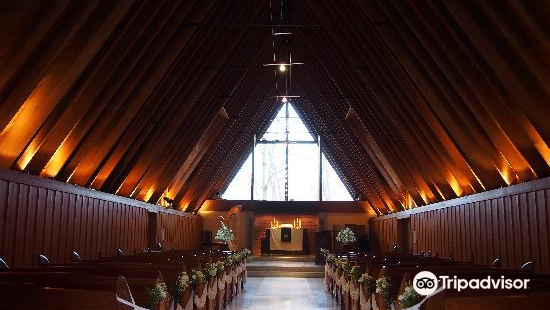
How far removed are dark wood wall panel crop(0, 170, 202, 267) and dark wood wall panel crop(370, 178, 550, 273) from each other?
28.0 ft

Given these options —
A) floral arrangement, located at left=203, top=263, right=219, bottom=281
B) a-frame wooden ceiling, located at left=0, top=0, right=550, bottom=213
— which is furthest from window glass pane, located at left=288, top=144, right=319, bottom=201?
floral arrangement, located at left=203, top=263, right=219, bottom=281

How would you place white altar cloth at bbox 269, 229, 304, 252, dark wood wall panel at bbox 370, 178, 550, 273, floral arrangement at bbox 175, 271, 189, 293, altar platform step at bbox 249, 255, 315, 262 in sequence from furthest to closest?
1. white altar cloth at bbox 269, 229, 304, 252
2. altar platform step at bbox 249, 255, 315, 262
3. dark wood wall panel at bbox 370, 178, 550, 273
4. floral arrangement at bbox 175, 271, 189, 293

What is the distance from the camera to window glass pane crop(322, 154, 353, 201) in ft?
90.5

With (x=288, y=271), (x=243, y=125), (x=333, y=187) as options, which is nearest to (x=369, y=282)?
(x=288, y=271)

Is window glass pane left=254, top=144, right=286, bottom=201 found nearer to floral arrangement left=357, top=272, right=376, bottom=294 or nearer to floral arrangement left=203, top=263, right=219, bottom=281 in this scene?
floral arrangement left=203, top=263, right=219, bottom=281

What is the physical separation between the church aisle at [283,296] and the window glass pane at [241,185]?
10.7m

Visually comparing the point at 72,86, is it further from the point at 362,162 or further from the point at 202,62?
the point at 362,162

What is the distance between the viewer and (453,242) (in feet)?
45.3

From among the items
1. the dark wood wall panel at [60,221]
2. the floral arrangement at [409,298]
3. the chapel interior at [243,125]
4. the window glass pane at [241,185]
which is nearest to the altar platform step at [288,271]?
the chapel interior at [243,125]

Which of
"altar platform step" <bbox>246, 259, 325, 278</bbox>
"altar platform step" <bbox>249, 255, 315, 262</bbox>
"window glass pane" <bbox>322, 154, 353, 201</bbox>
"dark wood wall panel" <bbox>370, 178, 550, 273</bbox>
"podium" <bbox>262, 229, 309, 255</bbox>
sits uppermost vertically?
"window glass pane" <bbox>322, 154, 353, 201</bbox>

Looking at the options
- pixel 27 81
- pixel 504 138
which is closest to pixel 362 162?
pixel 504 138

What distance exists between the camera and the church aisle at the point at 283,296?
10.8m

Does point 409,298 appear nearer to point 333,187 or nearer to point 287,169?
point 333,187

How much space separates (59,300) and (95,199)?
9.59 meters
